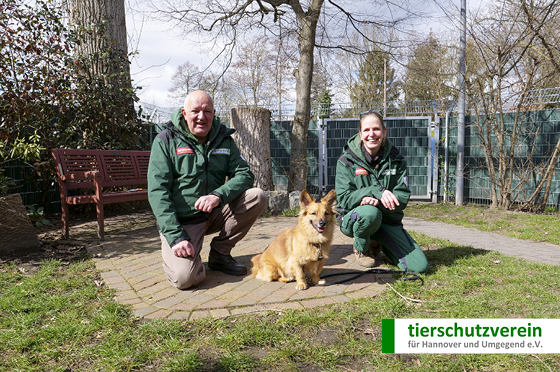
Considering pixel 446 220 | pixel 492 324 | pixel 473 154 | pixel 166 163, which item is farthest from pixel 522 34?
pixel 166 163

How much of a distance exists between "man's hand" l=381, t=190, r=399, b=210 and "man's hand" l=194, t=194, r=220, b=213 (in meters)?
1.74

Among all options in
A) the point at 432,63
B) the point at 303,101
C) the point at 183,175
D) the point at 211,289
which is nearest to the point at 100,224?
the point at 183,175

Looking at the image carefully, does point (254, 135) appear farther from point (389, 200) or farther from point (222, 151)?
point (389, 200)

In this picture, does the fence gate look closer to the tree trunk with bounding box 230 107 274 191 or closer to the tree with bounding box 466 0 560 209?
the tree with bounding box 466 0 560 209

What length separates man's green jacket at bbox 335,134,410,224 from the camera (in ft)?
12.9

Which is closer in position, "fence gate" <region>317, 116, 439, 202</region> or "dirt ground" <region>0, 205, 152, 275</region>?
"dirt ground" <region>0, 205, 152, 275</region>

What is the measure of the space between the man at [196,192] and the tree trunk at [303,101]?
5.13 metres

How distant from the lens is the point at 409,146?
1008 cm

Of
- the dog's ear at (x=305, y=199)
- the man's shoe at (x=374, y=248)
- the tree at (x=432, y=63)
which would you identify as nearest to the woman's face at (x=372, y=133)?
the dog's ear at (x=305, y=199)

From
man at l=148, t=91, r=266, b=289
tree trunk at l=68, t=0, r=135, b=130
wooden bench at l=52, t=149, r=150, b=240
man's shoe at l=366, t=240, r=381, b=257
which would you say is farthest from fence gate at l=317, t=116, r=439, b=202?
man at l=148, t=91, r=266, b=289

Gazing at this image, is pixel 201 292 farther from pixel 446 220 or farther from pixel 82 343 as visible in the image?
pixel 446 220

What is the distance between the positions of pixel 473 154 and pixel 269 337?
8.59 meters

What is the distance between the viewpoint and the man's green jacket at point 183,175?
343 centimetres

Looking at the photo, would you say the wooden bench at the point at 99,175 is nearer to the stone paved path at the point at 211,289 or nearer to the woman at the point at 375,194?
the stone paved path at the point at 211,289
